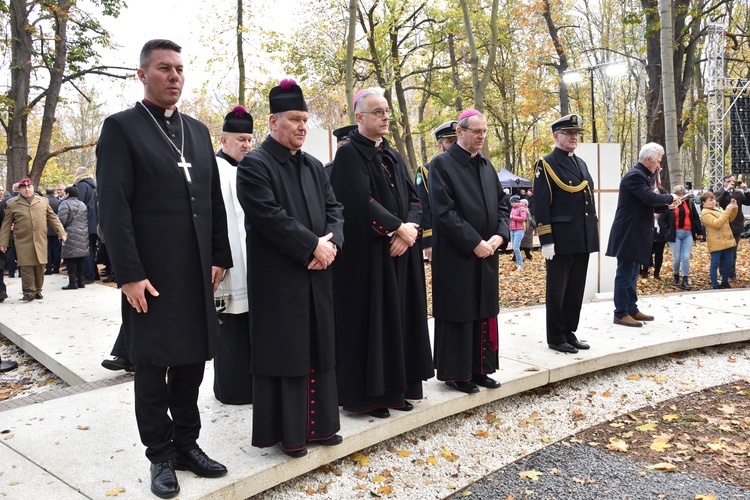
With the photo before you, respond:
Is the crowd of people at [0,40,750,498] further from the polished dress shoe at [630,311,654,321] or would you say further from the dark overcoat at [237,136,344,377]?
the polished dress shoe at [630,311,654,321]

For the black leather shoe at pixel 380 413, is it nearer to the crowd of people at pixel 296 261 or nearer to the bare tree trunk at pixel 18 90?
the crowd of people at pixel 296 261

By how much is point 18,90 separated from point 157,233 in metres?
18.2

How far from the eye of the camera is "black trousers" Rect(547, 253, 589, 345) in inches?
247

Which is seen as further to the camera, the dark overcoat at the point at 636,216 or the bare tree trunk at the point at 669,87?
the bare tree trunk at the point at 669,87

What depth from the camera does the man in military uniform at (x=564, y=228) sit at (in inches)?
247

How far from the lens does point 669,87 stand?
12594 millimetres

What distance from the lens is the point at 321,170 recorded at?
3975mm

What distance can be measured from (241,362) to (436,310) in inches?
59.0

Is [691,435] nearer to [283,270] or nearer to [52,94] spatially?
[283,270]

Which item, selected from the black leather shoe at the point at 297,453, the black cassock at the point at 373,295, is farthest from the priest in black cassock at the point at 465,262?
the black leather shoe at the point at 297,453

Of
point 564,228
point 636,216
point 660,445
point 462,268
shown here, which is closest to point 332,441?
point 462,268

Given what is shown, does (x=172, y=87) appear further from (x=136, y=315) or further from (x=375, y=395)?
(x=375, y=395)

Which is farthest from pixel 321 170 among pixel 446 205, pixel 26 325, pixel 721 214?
pixel 721 214

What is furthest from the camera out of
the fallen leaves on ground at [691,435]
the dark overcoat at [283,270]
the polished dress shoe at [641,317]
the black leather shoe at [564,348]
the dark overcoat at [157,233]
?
the polished dress shoe at [641,317]
